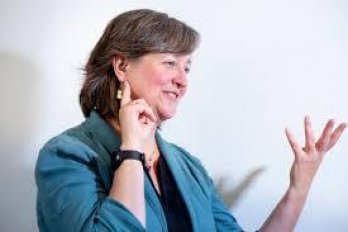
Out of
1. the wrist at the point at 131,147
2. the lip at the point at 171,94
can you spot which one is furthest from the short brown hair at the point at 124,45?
the wrist at the point at 131,147

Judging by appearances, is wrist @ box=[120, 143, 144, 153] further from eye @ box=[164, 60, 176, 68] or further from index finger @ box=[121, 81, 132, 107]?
eye @ box=[164, 60, 176, 68]

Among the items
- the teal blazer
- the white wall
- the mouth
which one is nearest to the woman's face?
the mouth

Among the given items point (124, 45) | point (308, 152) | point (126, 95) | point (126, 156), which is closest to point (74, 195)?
point (126, 156)

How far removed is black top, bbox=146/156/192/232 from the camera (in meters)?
1.27

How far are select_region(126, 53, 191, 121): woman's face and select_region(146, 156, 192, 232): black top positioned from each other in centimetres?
19

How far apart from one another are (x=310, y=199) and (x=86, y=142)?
828 mm

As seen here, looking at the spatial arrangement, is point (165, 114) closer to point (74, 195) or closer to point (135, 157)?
point (135, 157)

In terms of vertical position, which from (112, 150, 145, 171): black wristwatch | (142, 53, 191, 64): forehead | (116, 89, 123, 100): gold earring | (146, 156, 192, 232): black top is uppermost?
(142, 53, 191, 64): forehead

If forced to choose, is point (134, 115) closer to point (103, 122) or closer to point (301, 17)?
point (103, 122)

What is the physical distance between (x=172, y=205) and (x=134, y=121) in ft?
0.94

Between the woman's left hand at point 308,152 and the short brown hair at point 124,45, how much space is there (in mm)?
434

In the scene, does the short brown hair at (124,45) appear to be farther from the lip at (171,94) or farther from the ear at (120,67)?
the lip at (171,94)

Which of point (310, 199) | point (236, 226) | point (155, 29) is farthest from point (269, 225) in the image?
point (155, 29)

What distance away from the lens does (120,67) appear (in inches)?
52.0
